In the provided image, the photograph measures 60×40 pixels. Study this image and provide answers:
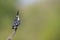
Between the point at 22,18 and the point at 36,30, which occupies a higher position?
the point at 22,18

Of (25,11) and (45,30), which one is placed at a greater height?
(25,11)

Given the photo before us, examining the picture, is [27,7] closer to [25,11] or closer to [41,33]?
[25,11]

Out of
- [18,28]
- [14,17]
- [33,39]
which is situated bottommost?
[33,39]

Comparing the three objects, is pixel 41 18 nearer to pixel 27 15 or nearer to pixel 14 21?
pixel 27 15

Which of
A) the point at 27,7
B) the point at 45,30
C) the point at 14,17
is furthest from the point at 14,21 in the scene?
the point at 45,30

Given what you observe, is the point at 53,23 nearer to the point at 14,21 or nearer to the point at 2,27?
the point at 14,21

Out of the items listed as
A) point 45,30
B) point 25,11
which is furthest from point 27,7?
point 45,30
